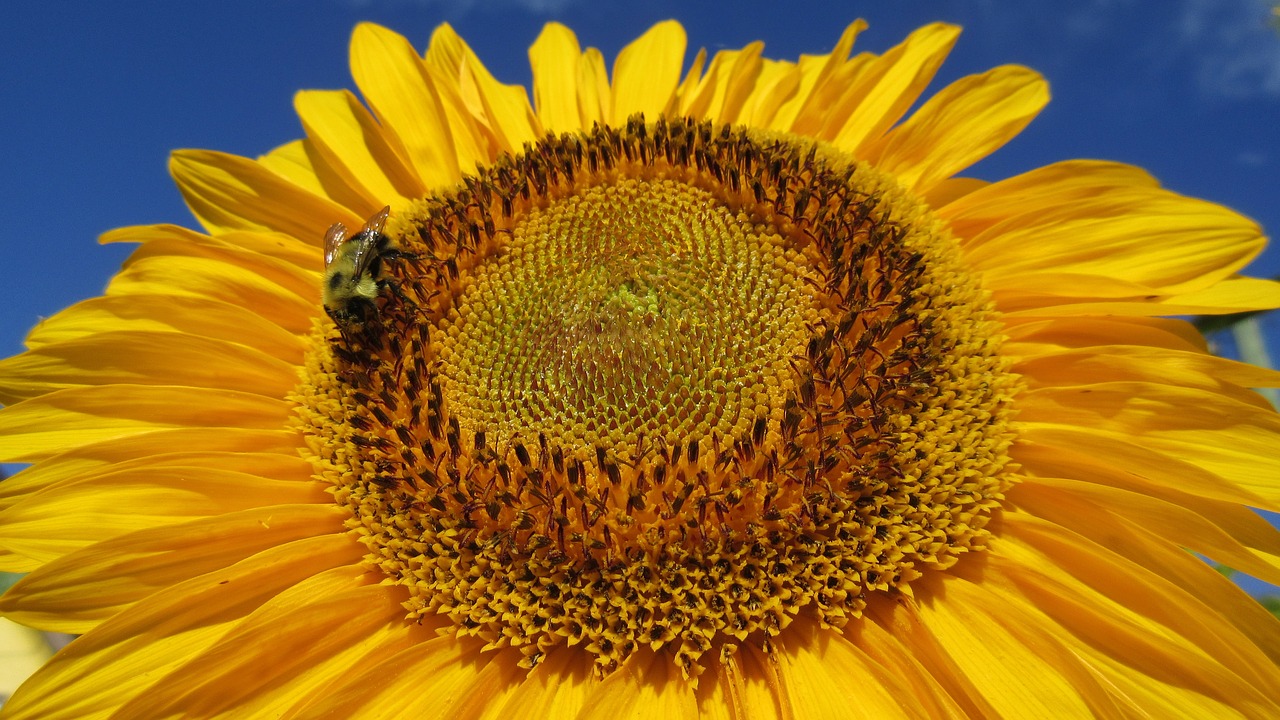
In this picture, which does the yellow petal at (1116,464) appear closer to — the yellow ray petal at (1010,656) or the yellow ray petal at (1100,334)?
the yellow ray petal at (1100,334)

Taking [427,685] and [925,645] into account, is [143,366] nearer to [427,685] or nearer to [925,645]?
[427,685]

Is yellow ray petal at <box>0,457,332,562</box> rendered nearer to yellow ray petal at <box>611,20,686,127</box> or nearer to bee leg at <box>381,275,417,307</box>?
bee leg at <box>381,275,417,307</box>

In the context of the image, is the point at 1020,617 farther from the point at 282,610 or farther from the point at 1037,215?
the point at 282,610

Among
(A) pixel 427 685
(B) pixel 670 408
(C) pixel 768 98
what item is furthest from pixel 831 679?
(C) pixel 768 98

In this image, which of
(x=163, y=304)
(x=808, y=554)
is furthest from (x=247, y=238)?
(x=808, y=554)

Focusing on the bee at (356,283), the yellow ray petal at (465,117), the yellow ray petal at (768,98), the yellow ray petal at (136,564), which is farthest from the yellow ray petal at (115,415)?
the yellow ray petal at (768,98)
